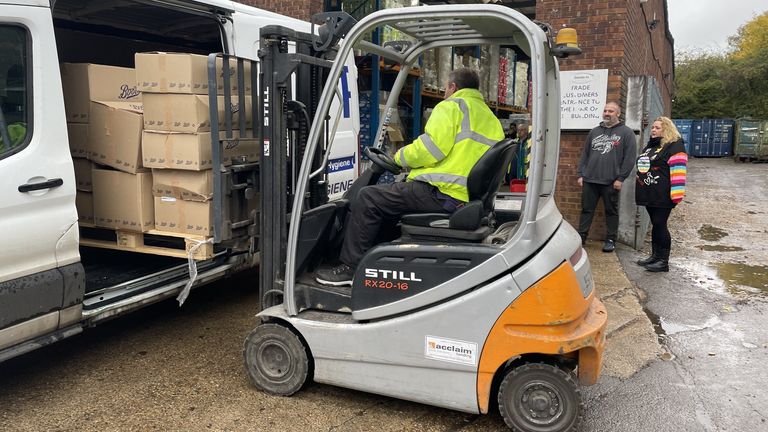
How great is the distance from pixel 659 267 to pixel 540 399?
4.71m

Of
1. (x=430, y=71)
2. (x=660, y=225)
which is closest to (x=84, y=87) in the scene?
(x=660, y=225)

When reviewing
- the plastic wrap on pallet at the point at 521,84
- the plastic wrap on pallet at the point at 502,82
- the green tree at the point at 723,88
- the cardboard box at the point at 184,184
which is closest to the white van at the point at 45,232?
the cardboard box at the point at 184,184

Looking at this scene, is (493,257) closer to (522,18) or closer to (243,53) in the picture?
(522,18)

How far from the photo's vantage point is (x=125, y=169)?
13.7 ft

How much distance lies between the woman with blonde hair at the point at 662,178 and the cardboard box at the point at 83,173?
589 cm

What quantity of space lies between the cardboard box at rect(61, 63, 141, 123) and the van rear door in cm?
70

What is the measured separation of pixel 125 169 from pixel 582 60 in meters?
6.33

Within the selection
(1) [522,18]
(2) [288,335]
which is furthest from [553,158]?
(2) [288,335]

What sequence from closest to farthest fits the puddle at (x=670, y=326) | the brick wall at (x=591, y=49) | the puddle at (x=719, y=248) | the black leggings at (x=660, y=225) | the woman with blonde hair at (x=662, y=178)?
the puddle at (x=670, y=326), the woman with blonde hair at (x=662, y=178), the black leggings at (x=660, y=225), the brick wall at (x=591, y=49), the puddle at (x=719, y=248)

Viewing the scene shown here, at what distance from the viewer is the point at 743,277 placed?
716 cm

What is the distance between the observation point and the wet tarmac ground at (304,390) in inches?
140

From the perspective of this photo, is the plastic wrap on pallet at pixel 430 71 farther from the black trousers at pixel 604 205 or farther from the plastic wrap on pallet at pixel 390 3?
the black trousers at pixel 604 205

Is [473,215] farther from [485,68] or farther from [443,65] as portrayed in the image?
[485,68]

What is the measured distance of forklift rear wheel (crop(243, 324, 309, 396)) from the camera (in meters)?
3.70
